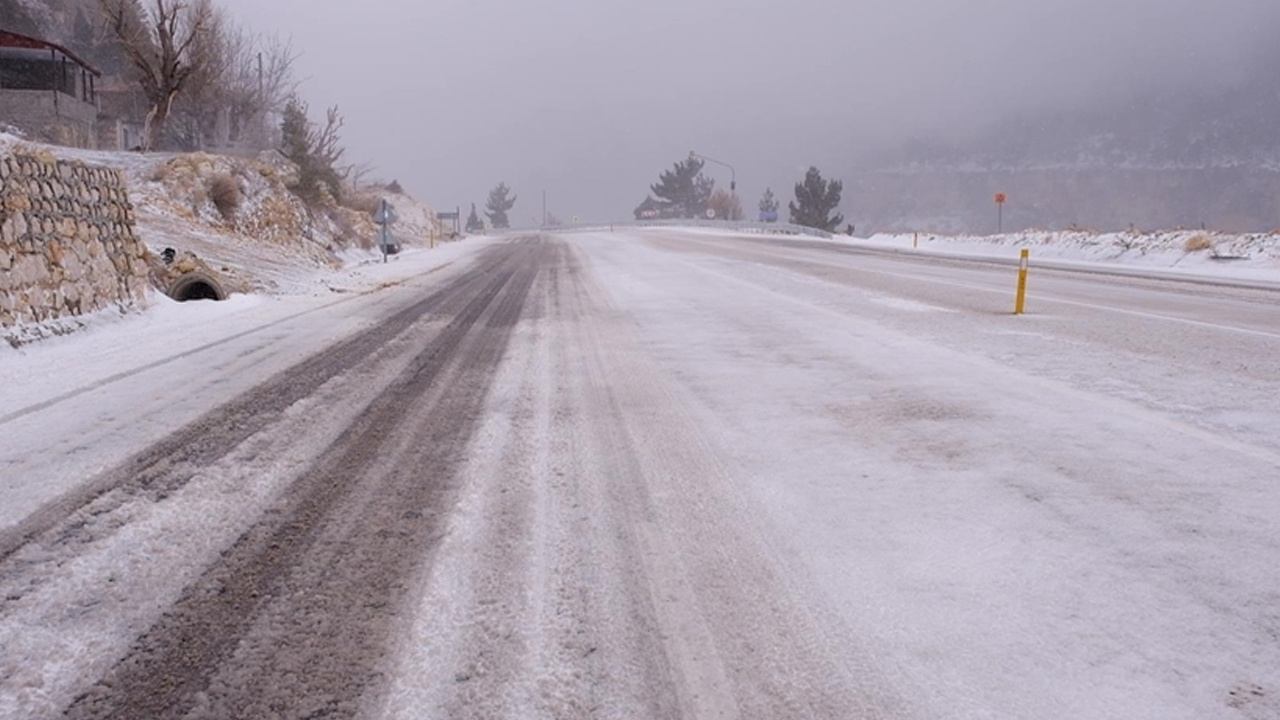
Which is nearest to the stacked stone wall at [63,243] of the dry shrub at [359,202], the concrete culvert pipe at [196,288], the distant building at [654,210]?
the concrete culvert pipe at [196,288]

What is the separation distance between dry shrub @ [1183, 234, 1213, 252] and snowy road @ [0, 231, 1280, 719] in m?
21.7

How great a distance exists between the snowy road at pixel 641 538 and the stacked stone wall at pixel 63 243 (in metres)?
1.80

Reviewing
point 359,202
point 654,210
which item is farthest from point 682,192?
point 359,202

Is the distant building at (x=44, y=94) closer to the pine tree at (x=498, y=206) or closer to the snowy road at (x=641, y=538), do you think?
the snowy road at (x=641, y=538)

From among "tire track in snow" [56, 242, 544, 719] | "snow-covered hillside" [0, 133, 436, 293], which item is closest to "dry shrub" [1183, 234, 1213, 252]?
"snow-covered hillside" [0, 133, 436, 293]

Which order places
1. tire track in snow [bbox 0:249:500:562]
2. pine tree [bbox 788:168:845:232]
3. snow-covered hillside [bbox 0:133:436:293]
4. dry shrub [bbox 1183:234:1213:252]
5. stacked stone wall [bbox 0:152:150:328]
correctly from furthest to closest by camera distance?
pine tree [bbox 788:168:845:232] → dry shrub [bbox 1183:234:1213:252] → snow-covered hillside [bbox 0:133:436:293] → stacked stone wall [bbox 0:152:150:328] → tire track in snow [bbox 0:249:500:562]

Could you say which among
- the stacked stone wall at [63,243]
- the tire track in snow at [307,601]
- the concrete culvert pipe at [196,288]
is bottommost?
the tire track in snow at [307,601]

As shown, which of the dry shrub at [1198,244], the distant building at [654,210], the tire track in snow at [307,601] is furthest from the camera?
the distant building at [654,210]

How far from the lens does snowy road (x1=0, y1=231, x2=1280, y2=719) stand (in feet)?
7.66

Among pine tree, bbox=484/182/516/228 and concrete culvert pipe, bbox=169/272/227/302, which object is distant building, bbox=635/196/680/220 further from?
concrete culvert pipe, bbox=169/272/227/302

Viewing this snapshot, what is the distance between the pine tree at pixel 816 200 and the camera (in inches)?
3388

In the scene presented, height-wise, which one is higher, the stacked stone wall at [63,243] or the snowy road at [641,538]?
the stacked stone wall at [63,243]

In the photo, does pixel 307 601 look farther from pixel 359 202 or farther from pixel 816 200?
pixel 816 200

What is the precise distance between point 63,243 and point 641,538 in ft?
31.9
